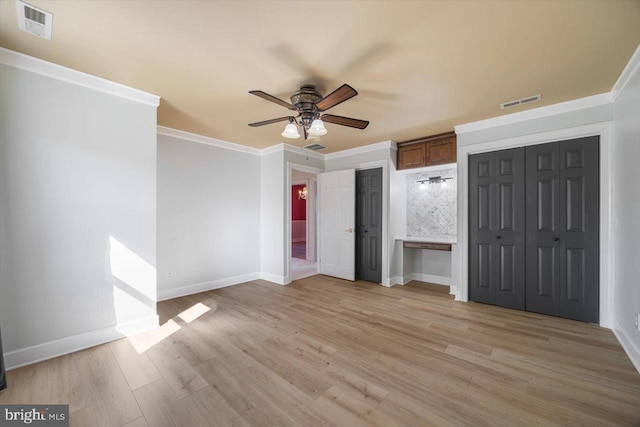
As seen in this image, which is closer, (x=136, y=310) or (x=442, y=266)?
(x=136, y=310)

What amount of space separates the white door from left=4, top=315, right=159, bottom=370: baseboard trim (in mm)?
3222

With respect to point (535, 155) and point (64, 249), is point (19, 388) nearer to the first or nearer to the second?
point (64, 249)

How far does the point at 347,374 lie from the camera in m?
2.10

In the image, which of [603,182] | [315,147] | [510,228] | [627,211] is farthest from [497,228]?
[315,147]

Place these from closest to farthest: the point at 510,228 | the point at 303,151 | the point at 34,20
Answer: the point at 34,20, the point at 510,228, the point at 303,151

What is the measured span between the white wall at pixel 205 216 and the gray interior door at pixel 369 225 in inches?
81.3

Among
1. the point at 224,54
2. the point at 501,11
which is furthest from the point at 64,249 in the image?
the point at 501,11

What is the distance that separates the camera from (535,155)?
11.0 feet

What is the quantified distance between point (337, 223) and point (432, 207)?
1.83m

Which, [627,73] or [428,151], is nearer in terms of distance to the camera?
[627,73]

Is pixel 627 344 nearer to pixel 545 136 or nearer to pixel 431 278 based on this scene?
pixel 545 136

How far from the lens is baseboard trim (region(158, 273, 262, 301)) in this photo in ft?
12.9

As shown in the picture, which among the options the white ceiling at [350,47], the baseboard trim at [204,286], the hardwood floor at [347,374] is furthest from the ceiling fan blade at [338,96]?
the baseboard trim at [204,286]

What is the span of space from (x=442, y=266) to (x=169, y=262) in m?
4.74
